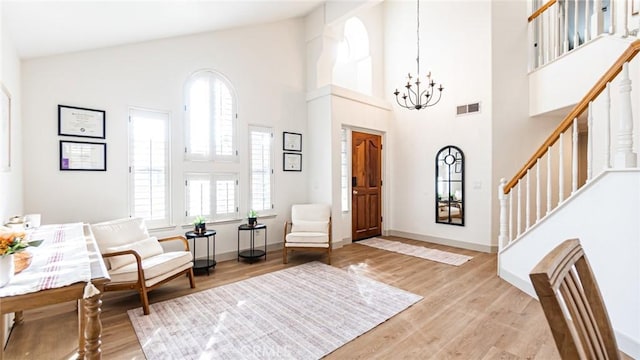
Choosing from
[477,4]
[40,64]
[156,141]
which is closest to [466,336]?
[156,141]

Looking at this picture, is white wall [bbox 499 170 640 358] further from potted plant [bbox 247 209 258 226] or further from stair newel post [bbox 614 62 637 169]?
potted plant [bbox 247 209 258 226]

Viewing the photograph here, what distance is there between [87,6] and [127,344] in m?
2.79

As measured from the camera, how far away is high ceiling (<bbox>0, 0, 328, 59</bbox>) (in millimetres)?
2270

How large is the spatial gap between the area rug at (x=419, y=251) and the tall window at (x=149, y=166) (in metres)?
3.56

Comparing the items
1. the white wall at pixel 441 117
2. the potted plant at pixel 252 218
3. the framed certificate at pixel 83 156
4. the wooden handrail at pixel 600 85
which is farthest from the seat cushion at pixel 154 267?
the white wall at pixel 441 117

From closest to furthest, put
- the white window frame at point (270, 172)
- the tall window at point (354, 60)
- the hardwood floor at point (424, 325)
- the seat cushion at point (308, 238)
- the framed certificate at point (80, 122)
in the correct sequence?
the hardwood floor at point (424, 325) < the framed certificate at point (80, 122) < the seat cushion at point (308, 238) < the white window frame at point (270, 172) < the tall window at point (354, 60)

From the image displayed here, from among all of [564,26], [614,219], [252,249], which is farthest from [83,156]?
[564,26]

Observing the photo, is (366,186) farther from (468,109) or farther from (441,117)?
(468,109)

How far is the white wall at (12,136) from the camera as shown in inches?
87.0

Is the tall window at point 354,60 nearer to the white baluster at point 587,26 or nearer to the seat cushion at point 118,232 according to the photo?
the white baluster at point 587,26

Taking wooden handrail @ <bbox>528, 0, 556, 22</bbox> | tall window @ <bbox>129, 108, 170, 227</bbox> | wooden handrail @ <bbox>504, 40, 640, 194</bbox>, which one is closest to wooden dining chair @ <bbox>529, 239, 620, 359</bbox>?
wooden handrail @ <bbox>504, 40, 640, 194</bbox>

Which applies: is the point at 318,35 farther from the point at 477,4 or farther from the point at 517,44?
the point at 517,44

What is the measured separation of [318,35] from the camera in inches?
206

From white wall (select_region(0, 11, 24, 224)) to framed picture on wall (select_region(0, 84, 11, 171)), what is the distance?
0.20 feet
